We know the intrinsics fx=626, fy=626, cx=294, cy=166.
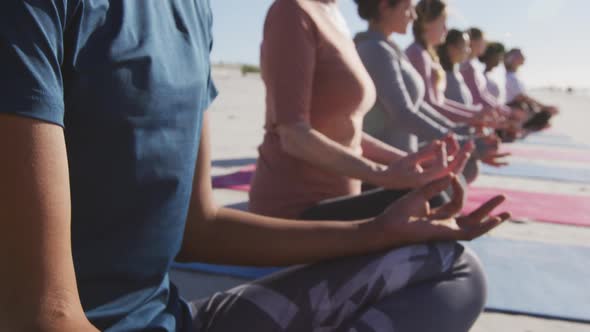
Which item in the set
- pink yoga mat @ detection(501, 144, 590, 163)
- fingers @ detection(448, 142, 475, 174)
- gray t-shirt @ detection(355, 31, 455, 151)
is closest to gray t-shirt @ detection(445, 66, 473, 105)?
pink yoga mat @ detection(501, 144, 590, 163)

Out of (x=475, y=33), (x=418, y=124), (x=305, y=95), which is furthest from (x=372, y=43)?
(x=475, y=33)

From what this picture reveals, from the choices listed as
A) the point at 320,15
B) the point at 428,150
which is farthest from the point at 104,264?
the point at 320,15

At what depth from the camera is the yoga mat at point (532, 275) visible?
8.21 feet

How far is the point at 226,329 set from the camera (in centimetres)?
A: 119

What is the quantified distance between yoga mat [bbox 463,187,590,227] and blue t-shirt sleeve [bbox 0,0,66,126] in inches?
148

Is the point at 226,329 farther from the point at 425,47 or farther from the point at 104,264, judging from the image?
the point at 425,47

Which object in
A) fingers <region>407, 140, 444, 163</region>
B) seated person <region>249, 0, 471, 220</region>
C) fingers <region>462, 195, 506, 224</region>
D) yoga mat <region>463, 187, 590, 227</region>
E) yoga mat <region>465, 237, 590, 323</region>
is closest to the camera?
fingers <region>462, 195, 506, 224</region>

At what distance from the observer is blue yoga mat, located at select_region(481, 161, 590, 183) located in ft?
19.8

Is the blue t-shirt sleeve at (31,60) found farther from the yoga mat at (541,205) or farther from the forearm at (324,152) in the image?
the yoga mat at (541,205)

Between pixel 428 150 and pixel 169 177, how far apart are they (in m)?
1.00

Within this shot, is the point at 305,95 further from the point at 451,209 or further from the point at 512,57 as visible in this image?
the point at 512,57

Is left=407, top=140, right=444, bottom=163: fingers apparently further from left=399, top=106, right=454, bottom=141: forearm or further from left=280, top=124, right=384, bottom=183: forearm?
left=399, top=106, right=454, bottom=141: forearm

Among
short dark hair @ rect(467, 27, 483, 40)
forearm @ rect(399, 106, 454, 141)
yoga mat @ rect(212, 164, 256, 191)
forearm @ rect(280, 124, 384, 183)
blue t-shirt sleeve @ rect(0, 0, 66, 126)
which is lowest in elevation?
yoga mat @ rect(212, 164, 256, 191)

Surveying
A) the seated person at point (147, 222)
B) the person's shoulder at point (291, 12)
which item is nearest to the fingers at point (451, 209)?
the seated person at point (147, 222)
